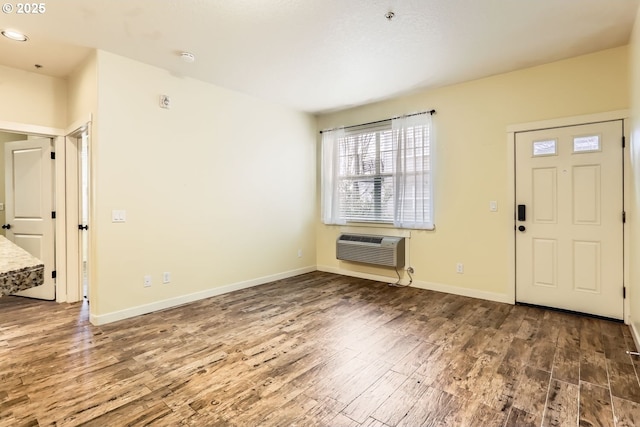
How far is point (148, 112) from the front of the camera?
3516mm

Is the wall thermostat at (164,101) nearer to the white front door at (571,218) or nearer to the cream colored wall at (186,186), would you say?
the cream colored wall at (186,186)

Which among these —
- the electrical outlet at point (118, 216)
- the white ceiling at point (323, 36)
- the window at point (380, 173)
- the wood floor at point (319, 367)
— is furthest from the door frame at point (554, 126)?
the electrical outlet at point (118, 216)

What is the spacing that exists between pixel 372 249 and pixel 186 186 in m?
2.67

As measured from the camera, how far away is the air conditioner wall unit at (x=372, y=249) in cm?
454

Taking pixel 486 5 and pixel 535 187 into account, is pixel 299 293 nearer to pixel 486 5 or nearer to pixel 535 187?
pixel 535 187

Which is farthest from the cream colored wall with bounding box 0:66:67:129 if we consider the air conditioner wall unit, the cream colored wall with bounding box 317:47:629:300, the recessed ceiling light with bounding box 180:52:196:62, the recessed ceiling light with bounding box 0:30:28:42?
the cream colored wall with bounding box 317:47:629:300

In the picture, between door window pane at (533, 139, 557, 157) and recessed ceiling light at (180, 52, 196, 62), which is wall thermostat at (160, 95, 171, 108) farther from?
door window pane at (533, 139, 557, 157)

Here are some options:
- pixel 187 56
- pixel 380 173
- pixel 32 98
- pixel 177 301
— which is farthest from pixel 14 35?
pixel 380 173

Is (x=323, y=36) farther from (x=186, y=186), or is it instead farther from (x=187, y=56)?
(x=186, y=186)

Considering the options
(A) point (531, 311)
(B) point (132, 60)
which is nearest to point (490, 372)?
(A) point (531, 311)

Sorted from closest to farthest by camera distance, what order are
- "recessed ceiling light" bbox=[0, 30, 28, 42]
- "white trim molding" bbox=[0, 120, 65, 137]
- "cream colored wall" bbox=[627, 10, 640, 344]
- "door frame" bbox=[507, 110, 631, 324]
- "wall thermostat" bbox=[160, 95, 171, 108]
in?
"cream colored wall" bbox=[627, 10, 640, 344]
"recessed ceiling light" bbox=[0, 30, 28, 42]
"door frame" bbox=[507, 110, 631, 324]
"white trim molding" bbox=[0, 120, 65, 137]
"wall thermostat" bbox=[160, 95, 171, 108]

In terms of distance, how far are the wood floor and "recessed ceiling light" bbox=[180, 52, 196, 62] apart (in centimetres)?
269

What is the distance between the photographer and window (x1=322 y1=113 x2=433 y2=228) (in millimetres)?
4391

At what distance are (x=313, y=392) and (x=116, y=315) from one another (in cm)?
240
